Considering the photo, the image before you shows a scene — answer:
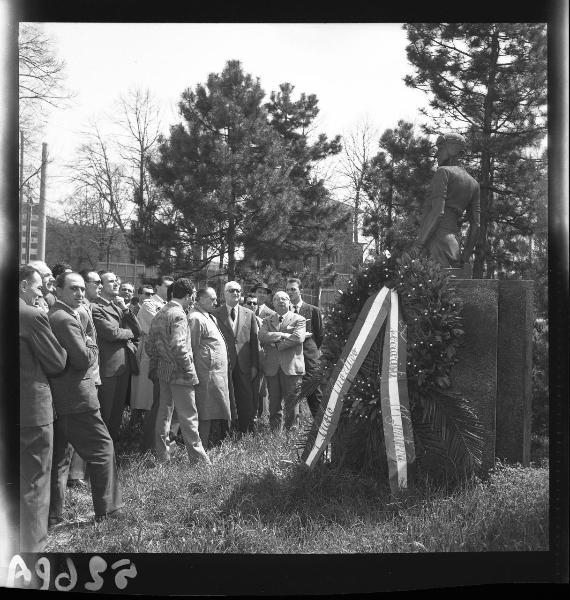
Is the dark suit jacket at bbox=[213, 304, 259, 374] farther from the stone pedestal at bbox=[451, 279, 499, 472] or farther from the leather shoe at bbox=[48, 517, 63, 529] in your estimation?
the stone pedestal at bbox=[451, 279, 499, 472]

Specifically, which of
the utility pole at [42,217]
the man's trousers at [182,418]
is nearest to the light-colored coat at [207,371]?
the man's trousers at [182,418]

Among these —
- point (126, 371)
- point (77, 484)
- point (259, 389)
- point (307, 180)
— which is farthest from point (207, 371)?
point (307, 180)

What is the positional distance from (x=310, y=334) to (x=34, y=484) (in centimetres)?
419

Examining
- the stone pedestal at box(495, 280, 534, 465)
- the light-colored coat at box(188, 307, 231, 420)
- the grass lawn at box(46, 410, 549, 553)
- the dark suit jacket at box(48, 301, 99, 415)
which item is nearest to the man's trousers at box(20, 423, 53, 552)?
the grass lawn at box(46, 410, 549, 553)

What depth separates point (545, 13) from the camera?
423 centimetres

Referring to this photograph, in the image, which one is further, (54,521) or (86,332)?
(86,332)

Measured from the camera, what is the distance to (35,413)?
467 centimetres

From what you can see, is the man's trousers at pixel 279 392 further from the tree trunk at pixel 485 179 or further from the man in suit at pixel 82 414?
the tree trunk at pixel 485 179

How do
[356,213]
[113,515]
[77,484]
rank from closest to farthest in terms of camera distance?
[113,515] → [77,484] → [356,213]

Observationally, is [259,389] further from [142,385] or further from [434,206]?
[434,206]

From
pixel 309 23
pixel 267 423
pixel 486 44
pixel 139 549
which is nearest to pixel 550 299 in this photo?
pixel 309 23

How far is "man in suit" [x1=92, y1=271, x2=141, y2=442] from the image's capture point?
6656 mm

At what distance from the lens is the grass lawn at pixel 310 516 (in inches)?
184

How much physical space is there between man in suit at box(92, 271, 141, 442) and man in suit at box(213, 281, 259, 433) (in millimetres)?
1341
